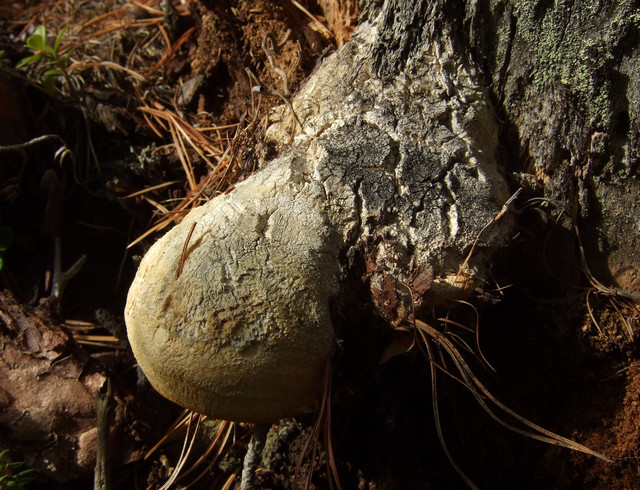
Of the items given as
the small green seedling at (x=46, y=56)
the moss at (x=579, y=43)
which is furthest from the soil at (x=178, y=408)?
the moss at (x=579, y=43)

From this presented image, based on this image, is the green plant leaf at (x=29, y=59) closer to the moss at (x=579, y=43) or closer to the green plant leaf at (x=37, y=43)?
the green plant leaf at (x=37, y=43)

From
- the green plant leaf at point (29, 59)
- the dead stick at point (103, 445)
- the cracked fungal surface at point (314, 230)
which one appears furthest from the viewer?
the green plant leaf at point (29, 59)

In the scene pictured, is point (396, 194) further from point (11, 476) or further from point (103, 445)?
point (11, 476)

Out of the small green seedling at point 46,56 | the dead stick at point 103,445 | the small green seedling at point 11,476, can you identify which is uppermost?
the small green seedling at point 46,56

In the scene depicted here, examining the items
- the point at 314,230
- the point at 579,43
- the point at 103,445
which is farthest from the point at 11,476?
the point at 579,43

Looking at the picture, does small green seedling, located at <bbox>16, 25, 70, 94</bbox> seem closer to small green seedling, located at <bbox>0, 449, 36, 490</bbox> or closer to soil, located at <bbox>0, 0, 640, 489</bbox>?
soil, located at <bbox>0, 0, 640, 489</bbox>

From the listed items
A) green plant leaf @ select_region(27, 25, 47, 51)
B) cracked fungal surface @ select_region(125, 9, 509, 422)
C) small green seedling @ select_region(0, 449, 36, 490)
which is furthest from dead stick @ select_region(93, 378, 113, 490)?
green plant leaf @ select_region(27, 25, 47, 51)

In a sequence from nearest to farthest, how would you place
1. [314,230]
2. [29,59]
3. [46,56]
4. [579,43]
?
[314,230] → [579,43] → [29,59] → [46,56]
